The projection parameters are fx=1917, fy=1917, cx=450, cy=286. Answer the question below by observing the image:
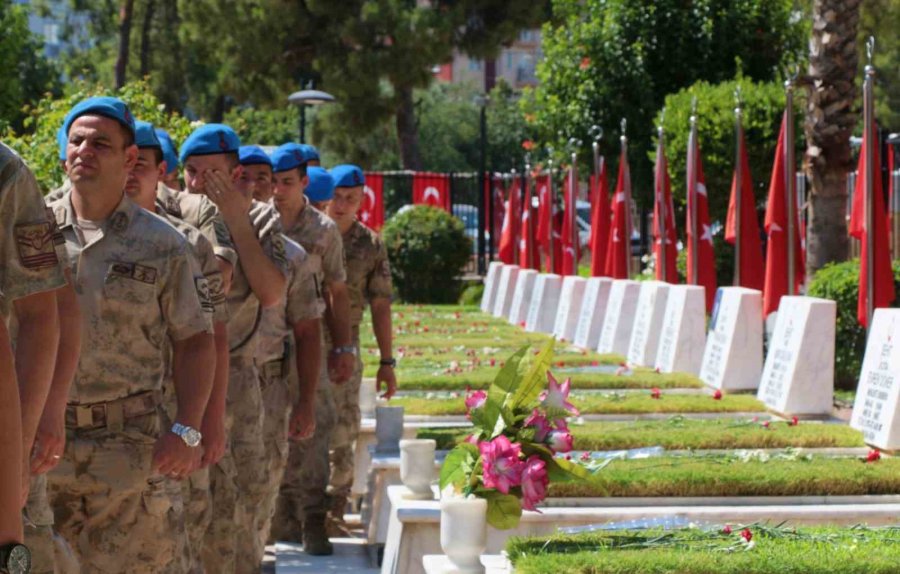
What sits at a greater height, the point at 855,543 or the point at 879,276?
the point at 879,276

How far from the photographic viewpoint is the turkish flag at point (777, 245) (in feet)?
54.7

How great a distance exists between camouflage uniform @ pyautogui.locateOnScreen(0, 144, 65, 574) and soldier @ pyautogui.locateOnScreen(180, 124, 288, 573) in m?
4.00

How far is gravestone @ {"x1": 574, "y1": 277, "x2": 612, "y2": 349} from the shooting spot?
22359 millimetres

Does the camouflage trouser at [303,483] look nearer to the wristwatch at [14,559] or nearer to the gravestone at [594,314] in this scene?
the wristwatch at [14,559]

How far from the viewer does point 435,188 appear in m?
43.0

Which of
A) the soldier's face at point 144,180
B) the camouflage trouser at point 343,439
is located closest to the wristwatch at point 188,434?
the soldier's face at point 144,180

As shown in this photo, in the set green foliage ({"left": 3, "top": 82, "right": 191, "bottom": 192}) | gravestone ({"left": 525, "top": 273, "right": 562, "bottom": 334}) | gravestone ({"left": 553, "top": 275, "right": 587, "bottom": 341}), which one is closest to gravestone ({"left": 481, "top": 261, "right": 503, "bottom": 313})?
gravestone ({"left": 525, "top": 273, "right": 562, "bottom": 334})

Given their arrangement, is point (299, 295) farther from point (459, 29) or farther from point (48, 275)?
point (459, 29)

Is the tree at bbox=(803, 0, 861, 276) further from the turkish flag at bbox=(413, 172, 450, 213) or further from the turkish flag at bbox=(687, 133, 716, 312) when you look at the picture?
the turkish flag at bbox=(413, 172, 450, 213)

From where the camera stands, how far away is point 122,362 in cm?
631

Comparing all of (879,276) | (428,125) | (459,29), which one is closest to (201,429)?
(879,276)

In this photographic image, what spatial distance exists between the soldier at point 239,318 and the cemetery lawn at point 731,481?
1.39 metres

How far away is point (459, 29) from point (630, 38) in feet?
53.8

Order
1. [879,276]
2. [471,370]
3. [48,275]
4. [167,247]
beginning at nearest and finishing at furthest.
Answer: [48,275] < [167,247] < [879,276] < [471,370]
